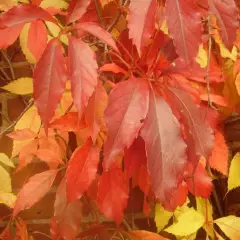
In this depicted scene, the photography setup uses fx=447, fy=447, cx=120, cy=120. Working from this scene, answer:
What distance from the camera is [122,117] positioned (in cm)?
60

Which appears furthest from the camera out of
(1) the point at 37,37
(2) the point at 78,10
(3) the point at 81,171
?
(1) the point at 37,37

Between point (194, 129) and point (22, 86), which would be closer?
point (194, 129)

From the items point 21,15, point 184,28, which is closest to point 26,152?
point 21,15

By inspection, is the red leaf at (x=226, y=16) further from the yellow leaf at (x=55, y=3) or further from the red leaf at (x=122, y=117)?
the yellow leaf at (x=55, y=3)

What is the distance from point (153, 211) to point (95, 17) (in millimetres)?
503

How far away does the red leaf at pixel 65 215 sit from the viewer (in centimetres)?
85

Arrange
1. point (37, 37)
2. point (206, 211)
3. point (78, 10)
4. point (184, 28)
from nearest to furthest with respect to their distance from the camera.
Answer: point (184, 28), point (78, 10), point (37, 37), point (206, 211)

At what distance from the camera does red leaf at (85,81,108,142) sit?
691 mm

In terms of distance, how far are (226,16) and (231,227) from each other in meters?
0.52

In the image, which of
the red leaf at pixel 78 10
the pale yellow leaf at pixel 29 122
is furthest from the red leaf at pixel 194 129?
the pale yellow leaf at pixel 29 122

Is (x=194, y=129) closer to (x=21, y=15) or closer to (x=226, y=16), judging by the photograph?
(x=226, y=16)

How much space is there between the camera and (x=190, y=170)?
90 cm

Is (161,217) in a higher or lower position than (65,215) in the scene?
lower

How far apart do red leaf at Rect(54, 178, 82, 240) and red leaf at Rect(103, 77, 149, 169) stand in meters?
0.28
